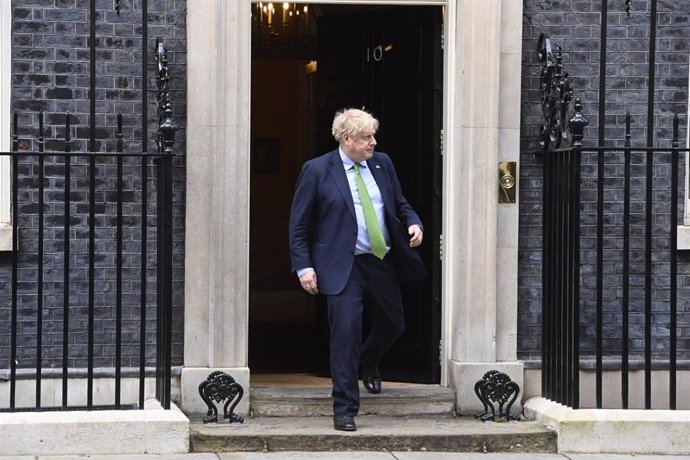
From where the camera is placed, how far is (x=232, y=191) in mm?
8094

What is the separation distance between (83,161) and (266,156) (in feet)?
25.5

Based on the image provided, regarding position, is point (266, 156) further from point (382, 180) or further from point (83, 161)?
point (382, 180)

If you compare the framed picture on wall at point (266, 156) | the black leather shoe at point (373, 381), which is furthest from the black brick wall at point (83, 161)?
the framed picture on wall at point (266, 156)

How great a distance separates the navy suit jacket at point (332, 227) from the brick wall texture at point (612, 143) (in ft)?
3.23

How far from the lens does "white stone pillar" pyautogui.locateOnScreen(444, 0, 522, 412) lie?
27.0 feet

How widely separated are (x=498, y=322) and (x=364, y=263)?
3.55 ft

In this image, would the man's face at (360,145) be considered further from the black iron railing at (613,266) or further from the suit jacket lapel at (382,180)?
the black iron railing at (613,266)

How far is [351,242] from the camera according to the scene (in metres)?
7.62

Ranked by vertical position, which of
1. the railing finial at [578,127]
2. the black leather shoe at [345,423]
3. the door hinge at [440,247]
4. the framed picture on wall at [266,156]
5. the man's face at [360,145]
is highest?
the framed picture on wall at [266,156]

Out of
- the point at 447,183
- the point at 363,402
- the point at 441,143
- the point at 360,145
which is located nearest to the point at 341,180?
the point at 360,145

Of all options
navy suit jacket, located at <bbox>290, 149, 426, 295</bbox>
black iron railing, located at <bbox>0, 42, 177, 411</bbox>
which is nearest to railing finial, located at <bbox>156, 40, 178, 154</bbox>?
black iron railing, located at <bbox>0, 42, 177, 411</bbox>

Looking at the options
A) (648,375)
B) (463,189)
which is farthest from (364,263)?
(648,375)

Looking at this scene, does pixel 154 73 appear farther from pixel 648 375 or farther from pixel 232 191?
pixel 648 375

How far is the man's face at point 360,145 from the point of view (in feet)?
24.9
